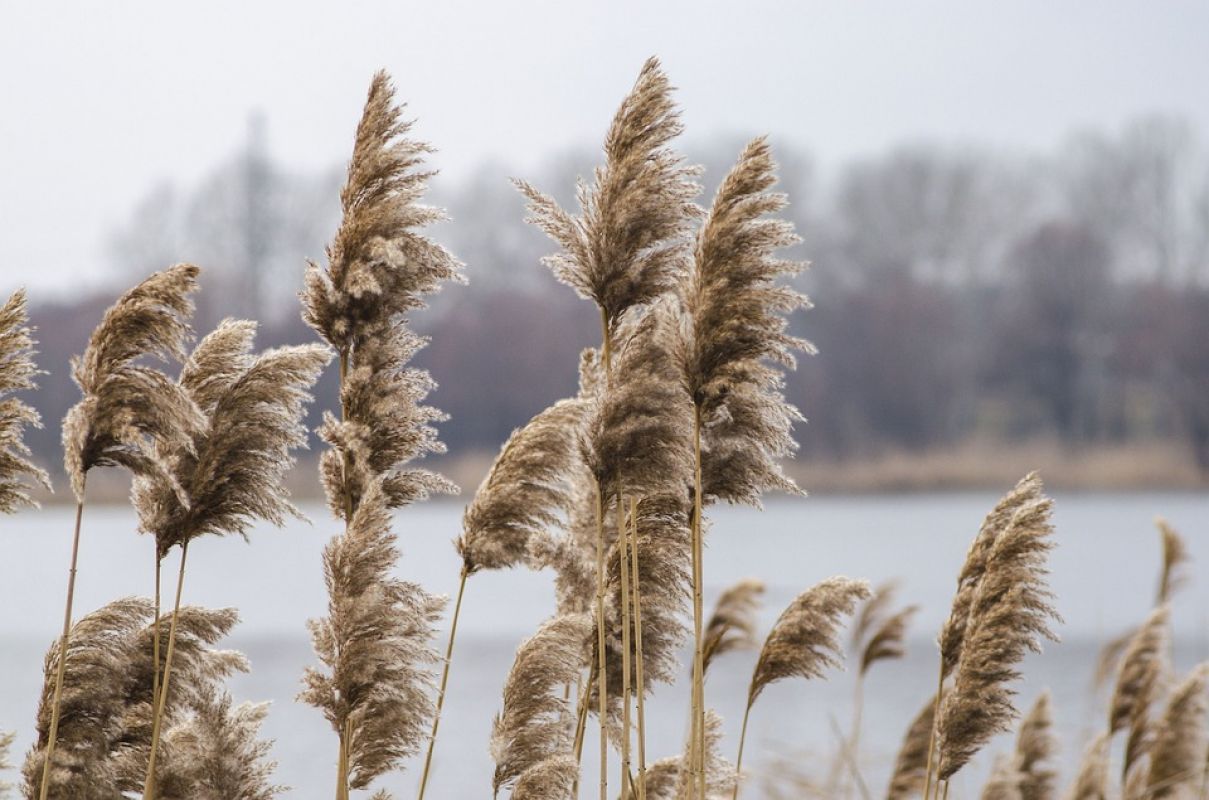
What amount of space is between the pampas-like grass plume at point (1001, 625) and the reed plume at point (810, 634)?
332mm

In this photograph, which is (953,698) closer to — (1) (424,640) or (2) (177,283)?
(1) (424,640)

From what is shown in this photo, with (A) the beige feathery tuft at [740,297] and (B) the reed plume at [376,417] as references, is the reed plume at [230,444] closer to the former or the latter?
(B) the reed plume at [376,417]

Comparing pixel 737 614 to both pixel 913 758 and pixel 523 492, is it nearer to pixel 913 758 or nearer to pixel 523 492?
pixel 913 758

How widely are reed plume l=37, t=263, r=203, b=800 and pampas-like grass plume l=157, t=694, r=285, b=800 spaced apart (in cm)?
47

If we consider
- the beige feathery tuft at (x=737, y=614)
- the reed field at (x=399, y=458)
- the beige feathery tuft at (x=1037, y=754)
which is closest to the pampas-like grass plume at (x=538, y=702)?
the reed field at (x=399, y=458)

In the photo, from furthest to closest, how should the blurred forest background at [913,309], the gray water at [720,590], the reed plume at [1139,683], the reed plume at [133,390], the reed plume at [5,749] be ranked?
the blurred forest background at [913,309], the gray water at [720,590], the reed plume at [1139,683], the reed plume at [5,749], the reed plume at [133,390]

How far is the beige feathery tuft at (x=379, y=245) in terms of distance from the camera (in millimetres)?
3266

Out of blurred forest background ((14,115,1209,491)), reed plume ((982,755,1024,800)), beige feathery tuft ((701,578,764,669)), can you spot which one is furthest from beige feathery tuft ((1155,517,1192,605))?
blurred forest background ((14,115,1209,491))

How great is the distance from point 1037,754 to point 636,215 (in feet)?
10.6

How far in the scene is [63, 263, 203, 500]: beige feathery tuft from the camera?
2.99 metres

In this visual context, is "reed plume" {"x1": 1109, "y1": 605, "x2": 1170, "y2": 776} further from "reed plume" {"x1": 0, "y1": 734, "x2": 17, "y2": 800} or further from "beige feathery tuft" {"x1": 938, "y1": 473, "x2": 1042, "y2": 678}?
"reed plume" {"x1": 0, "y1": 734, "x2": 17, "y2": 800}

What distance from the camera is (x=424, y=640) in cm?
332

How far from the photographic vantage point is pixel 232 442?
10.4ft

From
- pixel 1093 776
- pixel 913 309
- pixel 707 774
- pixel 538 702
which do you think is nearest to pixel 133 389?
pixel 538 702
